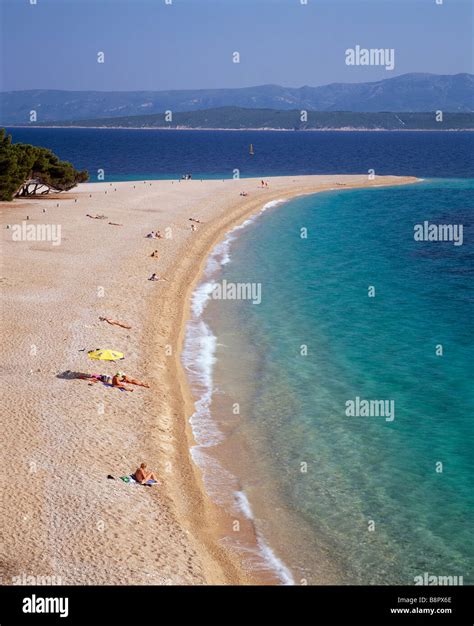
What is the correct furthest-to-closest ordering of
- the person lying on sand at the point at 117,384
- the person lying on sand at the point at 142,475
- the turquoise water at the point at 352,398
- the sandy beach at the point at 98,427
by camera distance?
the person lying on sand at the point at 117,384 < the person lying on sand at the point at 142,475 < the turquoise water at the point at 352,398 < the sandy beach at the point at 98,427

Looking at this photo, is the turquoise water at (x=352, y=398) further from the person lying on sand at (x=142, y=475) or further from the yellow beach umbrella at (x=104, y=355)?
the yellow beach umbrella at (x=104, y=355)

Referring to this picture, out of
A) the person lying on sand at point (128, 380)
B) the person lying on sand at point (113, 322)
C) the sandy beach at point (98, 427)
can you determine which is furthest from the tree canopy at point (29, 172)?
the person lying on sand at point (128, 380)

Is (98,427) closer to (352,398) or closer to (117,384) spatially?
(117,384)

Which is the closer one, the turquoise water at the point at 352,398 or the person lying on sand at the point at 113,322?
the turquoise water at the point at 352,398

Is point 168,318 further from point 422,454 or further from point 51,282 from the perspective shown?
point 422,454
